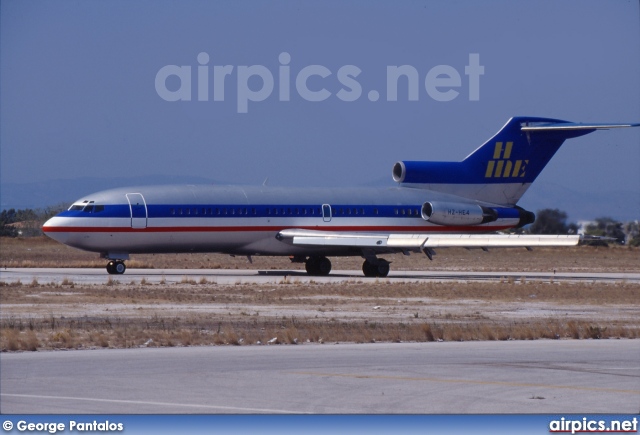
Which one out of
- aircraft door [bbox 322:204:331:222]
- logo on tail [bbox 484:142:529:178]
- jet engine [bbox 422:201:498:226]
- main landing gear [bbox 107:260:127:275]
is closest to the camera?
main landing gear [bbox 107:260:127:275]

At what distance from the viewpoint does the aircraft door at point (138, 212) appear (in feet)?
142

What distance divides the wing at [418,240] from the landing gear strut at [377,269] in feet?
3.20

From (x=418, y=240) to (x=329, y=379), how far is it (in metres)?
29.0

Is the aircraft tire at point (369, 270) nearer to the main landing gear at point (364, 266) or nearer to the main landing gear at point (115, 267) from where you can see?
the main landing gear at point (364, 266)

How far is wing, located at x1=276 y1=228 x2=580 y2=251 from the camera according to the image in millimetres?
43906

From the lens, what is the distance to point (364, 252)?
4709 cm

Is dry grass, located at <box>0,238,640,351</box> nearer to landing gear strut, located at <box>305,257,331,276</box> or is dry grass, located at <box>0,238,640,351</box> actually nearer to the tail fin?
landing gear strut, located at <box>305,257,331,276</box>

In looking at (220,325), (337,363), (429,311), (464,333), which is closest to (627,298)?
(429,311)

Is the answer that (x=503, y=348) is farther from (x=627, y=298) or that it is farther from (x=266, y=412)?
(x=627, y=298)

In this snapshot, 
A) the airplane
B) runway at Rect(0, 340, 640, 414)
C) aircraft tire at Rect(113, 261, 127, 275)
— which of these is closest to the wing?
the airplane

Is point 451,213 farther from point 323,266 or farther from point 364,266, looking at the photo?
point 323,266

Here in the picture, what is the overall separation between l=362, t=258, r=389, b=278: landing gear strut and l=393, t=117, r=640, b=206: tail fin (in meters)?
6.44

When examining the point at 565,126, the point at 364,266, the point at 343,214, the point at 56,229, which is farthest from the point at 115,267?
the point at 565,126

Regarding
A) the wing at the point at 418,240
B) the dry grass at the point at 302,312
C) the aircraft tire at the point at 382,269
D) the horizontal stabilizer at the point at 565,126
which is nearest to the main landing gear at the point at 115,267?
the dry grass at the point at 302,312
